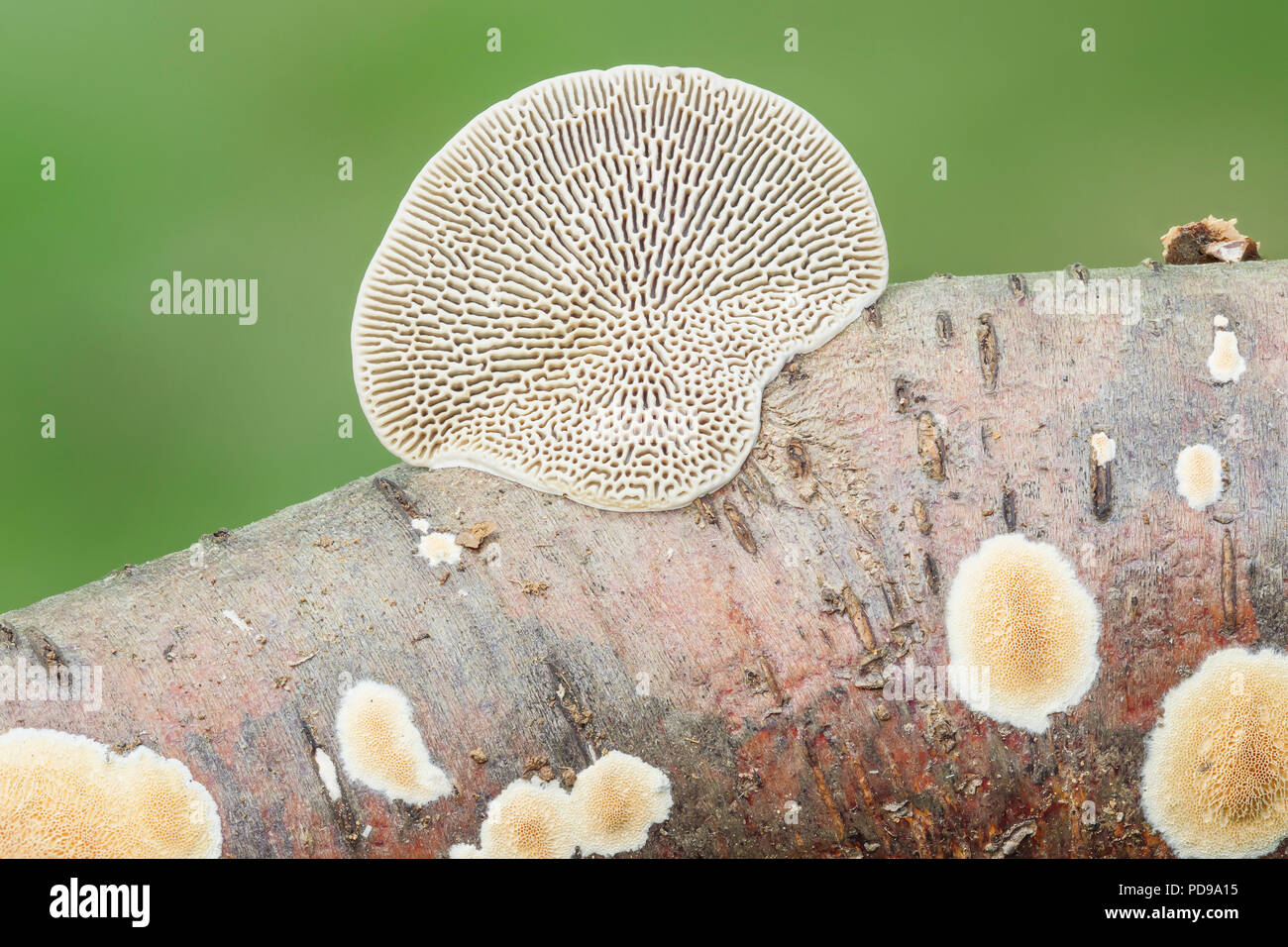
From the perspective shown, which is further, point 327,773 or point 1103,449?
point 1103,449

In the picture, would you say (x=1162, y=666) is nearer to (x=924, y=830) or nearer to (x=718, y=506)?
(x=924, y=830)

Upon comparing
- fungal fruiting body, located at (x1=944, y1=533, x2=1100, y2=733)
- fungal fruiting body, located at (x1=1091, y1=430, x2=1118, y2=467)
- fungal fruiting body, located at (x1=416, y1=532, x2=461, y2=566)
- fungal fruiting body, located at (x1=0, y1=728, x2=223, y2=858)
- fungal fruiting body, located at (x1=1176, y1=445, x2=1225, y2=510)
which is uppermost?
fungal fruiting body, located at (x1=1091, y1=430, x2=1118, y2=467)

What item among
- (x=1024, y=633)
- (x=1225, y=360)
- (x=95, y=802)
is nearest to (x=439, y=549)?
(x=95, y=802)

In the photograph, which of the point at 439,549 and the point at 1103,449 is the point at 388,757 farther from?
the point at 1103,449

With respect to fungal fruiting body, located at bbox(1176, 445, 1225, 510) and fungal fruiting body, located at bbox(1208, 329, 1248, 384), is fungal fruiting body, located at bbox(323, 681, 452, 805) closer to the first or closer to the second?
fungal fruiting body, located at bbox(1176, 445, 1225, 510)

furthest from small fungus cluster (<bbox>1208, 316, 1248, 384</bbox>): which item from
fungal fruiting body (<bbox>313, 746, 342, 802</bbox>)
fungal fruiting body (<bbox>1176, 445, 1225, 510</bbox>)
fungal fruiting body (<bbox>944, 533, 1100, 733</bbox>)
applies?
fungal fruiting body (<bbox>313, 746, 342, 802</bbox>)

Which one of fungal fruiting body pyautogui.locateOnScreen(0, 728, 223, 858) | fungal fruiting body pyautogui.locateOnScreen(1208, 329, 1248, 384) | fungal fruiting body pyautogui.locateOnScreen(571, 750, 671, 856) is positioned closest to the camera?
fungal fruiting body pyautogui.locateOnScreen(0, 728, 223, 858)
